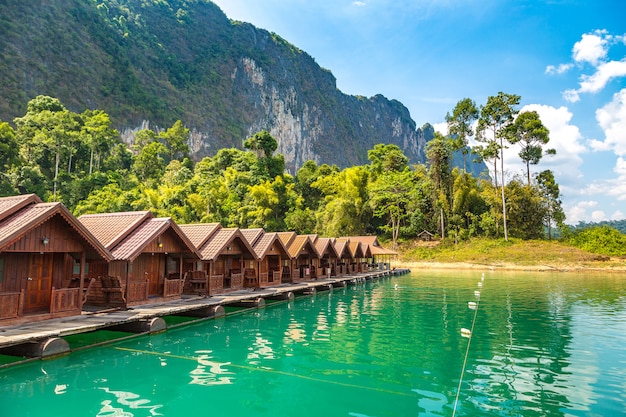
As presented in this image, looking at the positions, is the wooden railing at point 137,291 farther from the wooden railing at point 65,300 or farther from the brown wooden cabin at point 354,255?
the brown wooden cabin at point 354,255

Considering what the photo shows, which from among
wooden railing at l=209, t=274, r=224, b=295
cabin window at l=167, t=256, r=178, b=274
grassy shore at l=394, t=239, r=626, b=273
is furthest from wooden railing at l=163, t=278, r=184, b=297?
grassy shore at l=394, t=239, r=626, b=273

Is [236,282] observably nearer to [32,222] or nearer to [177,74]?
[32,222]

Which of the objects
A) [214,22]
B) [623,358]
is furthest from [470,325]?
[214,22]

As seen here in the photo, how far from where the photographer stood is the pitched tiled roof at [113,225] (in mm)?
16703

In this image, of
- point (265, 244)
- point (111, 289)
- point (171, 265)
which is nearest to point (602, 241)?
point (265, 244)

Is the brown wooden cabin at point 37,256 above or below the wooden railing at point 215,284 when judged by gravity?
above

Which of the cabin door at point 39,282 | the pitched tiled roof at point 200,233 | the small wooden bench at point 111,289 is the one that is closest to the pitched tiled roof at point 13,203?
the cabin door at point 39,282

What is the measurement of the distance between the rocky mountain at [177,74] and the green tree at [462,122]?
65895 mm

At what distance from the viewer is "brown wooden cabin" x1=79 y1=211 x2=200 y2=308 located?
16.4 metres

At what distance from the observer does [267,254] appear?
2708 cm

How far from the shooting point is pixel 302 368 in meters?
11.1

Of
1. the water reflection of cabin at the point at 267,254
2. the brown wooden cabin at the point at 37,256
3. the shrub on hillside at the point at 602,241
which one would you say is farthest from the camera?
the shrub on hillside at the point at 602,241

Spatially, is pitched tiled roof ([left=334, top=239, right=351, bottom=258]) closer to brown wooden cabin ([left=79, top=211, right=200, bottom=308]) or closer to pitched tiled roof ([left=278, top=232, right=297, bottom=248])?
pitched tiled roof ([left=278, top=232, right=297, bottom=248])

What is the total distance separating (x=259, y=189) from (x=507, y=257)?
35.3m
